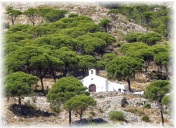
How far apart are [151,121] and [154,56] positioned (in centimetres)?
2766

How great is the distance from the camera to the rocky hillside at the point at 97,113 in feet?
152

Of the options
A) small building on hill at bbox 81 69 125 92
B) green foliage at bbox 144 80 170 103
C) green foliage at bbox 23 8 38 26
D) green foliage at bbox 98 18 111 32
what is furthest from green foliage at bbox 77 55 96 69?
green foliage at bbox 23 8 38 26

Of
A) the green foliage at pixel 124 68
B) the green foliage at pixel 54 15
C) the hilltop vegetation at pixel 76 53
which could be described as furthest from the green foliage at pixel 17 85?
the green foliage at pixel 54 15

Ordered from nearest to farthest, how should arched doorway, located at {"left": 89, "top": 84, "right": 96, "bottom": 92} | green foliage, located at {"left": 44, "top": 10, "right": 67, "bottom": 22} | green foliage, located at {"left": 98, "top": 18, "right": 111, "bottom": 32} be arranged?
arched doorway, located at {"left": 89, "top": 84, "right": 96, "bottom": 92} → green foliage, located at {"left": 98, "top": 18, "right": 111, "bottom": 32} → green foliage, located at {"left": 44, "top": 10, "right": 67, "bottom": 22}

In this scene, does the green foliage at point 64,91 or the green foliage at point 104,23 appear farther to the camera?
the green foliage at point 104,23

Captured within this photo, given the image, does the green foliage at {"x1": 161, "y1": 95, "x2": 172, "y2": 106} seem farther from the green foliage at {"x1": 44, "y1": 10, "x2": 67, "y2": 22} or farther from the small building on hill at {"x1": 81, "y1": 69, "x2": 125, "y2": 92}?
the green foliage at {"x1": 44, "y1": 10, "x2": 67, "y2": 22}

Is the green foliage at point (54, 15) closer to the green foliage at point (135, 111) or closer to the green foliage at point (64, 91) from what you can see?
the green foliage at point (64, 91)

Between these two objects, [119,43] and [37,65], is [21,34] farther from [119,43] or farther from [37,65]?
[37,65]

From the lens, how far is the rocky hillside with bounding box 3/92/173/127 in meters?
46.3

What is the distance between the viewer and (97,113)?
4928 cm

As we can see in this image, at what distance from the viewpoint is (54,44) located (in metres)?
80.6

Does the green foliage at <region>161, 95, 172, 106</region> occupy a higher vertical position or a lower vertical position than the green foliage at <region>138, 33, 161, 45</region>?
lower

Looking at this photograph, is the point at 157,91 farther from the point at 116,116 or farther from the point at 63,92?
the point at 63,92

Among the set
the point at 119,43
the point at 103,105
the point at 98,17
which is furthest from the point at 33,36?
the point at 103,105
